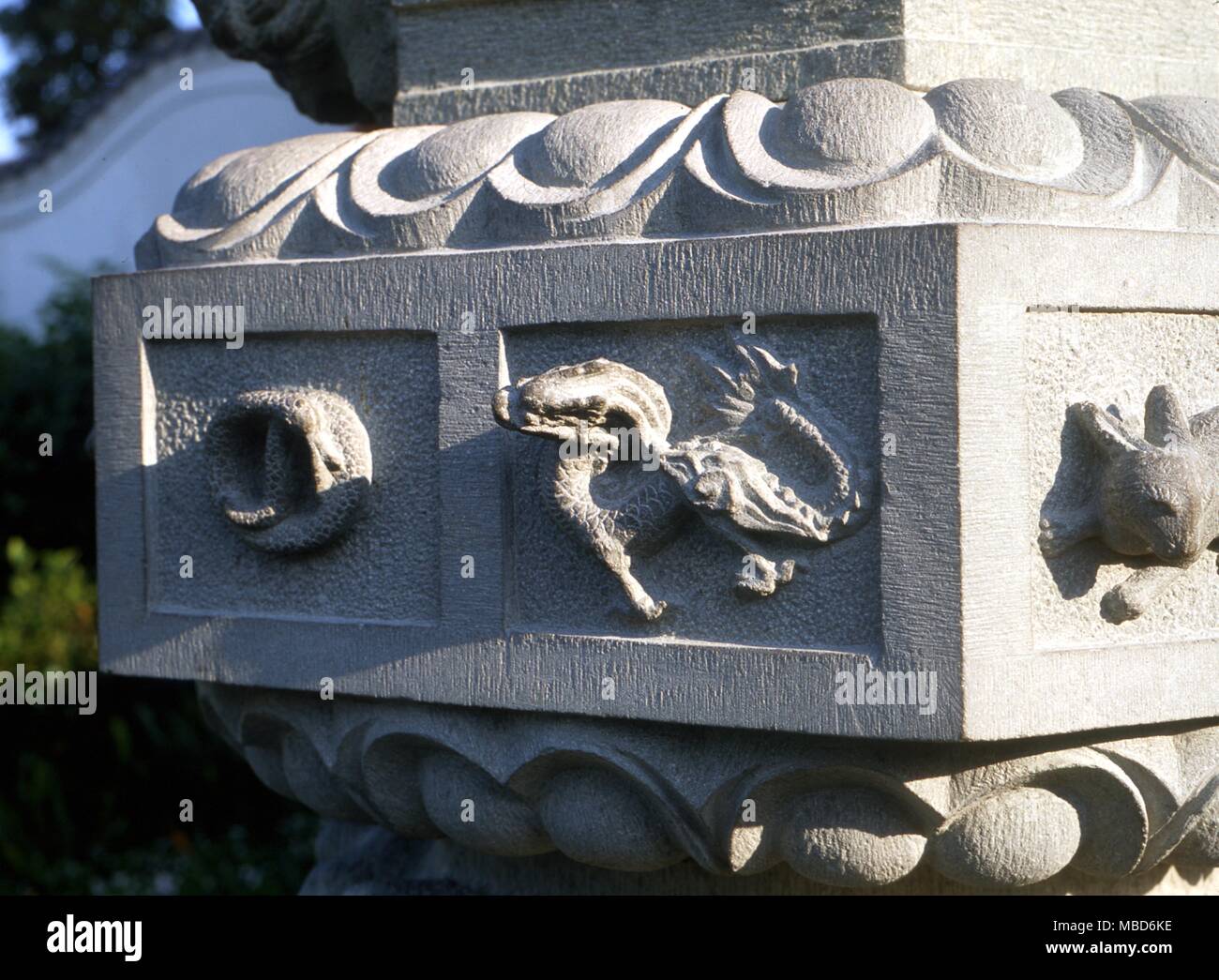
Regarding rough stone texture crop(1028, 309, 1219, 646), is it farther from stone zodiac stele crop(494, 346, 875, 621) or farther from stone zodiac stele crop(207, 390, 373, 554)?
stone zodiac stele crop(207, 390, 373, 554)

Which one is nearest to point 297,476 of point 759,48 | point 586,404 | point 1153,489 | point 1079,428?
point 586,404

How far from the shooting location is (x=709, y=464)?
7.87 ft

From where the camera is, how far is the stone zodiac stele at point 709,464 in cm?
235

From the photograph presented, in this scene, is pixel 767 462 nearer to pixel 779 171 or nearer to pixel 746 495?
pixel 746 495

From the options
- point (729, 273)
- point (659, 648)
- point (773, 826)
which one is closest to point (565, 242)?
point (729, 273)

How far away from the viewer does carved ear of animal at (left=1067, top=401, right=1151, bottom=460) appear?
92.0 inches

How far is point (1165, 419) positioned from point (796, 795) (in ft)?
2.57

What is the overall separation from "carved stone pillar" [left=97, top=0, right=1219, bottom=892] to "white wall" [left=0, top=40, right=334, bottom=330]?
518 centimetres

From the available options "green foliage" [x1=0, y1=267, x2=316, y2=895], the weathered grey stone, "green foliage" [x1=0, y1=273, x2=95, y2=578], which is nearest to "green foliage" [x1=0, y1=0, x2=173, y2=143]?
"green foliage" [x1=0, y1=273, x2=95, y2=578]

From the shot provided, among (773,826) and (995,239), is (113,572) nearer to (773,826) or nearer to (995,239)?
(773,826)

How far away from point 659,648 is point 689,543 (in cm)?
17

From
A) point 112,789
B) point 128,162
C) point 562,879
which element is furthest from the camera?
point 128,162

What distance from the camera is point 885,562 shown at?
229 centimetres

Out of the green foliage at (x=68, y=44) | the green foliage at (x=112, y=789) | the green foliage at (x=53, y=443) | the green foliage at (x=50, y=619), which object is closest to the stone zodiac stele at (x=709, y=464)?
the green foliage at (x=112, y=789)
